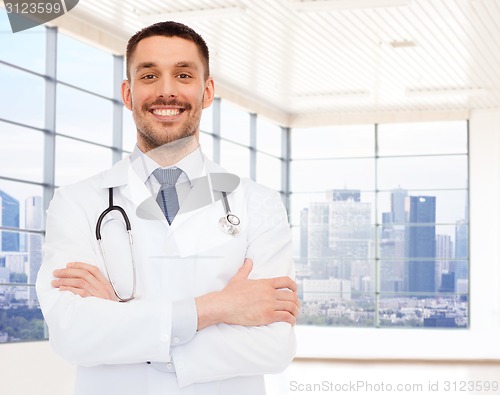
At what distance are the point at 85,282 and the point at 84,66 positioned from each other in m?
11.1

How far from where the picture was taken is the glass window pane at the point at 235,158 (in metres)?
17.0

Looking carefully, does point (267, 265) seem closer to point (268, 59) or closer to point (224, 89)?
point (268, 59)

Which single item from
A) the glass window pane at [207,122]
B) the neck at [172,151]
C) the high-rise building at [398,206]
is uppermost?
the glass window pane at [207,122]

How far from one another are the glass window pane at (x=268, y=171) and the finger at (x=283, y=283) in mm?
16193

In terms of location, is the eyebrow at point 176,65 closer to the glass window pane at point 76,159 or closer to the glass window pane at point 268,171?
the glass window pane at point 76,159

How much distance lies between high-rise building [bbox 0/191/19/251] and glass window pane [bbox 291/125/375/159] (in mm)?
9867

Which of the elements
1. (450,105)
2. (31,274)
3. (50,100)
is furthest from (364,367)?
(450,105)

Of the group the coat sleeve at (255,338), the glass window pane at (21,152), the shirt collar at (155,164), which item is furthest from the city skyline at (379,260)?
the shirt collar at (155,164)

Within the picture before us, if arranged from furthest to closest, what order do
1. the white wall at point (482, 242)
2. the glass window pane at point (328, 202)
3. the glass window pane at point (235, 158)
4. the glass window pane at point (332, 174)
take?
the glass window pane at point (328, 202) < the glass window pane at point (332, 174) < the white wall at point (482, 242) < the glass window pane at point (235, 158)

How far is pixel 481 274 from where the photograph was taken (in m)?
18.4

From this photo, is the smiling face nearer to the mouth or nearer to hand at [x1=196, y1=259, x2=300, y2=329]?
the mouth

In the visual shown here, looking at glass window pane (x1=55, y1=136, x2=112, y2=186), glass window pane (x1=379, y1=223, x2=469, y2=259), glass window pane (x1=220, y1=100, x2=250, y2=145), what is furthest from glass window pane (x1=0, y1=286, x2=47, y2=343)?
glass window pane (x1=379, y1=223, x2=469, y2=259)

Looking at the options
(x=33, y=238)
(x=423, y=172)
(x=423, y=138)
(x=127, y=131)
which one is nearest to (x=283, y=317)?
(x=33, y=238)

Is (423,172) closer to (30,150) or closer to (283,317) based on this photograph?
(30,150)
